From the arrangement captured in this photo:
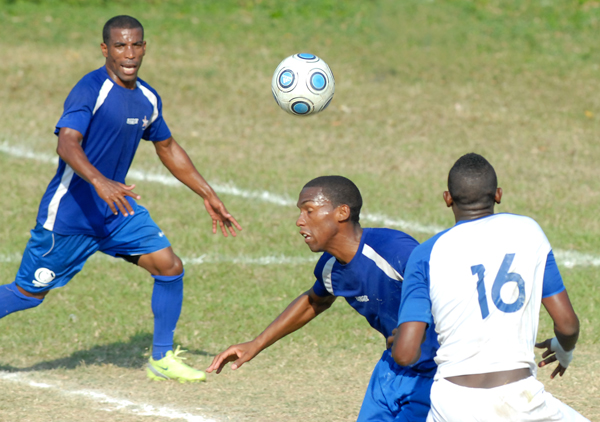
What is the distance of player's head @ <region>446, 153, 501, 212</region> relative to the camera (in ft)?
12.4

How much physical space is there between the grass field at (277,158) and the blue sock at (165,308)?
287 mm

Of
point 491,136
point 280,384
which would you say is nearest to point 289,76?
point 280,384

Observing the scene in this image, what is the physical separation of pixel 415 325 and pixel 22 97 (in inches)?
465

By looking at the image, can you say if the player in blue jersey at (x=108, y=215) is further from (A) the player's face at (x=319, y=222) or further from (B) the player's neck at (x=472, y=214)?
(B) the player's neck at (x=472, y=214)

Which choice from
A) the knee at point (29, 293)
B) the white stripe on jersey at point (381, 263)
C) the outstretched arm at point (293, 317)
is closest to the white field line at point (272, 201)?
the knee at point (29, 293)

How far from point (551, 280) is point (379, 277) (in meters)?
0.95

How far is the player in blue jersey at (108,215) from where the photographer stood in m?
5.99

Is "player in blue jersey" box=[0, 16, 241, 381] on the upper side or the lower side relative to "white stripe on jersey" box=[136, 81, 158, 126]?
lower

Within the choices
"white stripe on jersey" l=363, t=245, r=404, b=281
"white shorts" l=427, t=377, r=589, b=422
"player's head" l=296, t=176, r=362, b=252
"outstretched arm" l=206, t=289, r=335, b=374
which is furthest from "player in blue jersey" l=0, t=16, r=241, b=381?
"white shorts" l=427, t=377, r=589, b=422

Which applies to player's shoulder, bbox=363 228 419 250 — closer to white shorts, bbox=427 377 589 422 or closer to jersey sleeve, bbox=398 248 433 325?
jersey sleeve, bbox=398 248 433 325

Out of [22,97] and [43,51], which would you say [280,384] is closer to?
[22,97]

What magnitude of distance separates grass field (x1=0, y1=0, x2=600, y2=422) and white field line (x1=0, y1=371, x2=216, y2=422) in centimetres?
2

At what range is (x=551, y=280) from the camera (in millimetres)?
3613

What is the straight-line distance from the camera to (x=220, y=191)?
10.5 meters
